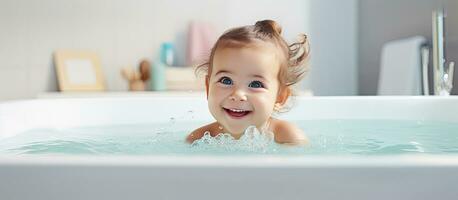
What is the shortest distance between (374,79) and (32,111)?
216cm

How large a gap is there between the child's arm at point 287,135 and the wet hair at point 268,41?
9 centimetres

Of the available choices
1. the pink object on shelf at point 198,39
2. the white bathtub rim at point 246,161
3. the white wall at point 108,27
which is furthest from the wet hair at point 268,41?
the white wall at point 108,27

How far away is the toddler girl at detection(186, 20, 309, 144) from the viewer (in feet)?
4.73

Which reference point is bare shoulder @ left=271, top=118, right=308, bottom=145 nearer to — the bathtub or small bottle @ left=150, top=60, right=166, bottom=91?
the bathtub

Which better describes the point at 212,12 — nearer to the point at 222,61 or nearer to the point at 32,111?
the point at 32,111

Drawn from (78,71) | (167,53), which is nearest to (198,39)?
(167,53)

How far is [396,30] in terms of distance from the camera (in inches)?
130

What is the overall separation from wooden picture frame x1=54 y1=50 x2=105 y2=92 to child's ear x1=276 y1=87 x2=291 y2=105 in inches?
80.3

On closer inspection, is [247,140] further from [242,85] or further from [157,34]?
[157,34]

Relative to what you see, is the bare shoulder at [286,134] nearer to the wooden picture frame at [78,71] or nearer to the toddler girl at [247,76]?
the toddler girl at [247,76]

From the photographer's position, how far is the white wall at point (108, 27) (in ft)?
11.3

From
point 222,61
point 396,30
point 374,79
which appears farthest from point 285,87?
point 374,79

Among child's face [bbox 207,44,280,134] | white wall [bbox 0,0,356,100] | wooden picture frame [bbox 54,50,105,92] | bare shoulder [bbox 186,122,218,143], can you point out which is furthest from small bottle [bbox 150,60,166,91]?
child's face [bbox 207,44,280,134]

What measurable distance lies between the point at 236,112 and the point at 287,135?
17 cm
